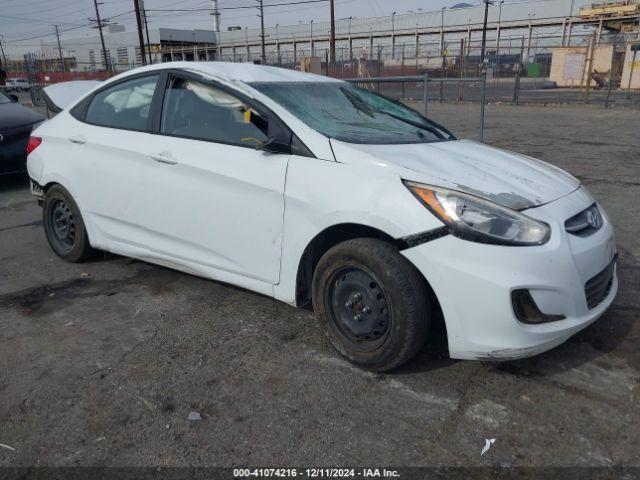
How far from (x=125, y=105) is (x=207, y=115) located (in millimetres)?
908

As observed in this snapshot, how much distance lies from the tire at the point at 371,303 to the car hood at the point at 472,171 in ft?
1.41

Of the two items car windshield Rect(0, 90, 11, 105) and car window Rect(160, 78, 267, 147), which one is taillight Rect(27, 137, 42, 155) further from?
car windshield Rect(0, 90, 11, 105)

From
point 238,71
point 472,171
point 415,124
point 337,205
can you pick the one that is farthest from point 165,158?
point 472,171

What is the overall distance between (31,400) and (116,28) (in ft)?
289

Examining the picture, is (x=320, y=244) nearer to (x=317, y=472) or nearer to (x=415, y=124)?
(x=317, y=472)

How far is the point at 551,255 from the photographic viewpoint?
2484mm

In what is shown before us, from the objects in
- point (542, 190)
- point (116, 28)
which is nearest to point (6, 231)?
point (542, 190)

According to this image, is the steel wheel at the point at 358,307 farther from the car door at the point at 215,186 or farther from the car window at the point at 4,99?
the car window at the point at 4,99

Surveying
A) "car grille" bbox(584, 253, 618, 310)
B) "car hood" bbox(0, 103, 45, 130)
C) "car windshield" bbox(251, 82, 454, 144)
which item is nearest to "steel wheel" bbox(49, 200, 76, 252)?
"car windshield" bbox(251, 82, 454, 144)

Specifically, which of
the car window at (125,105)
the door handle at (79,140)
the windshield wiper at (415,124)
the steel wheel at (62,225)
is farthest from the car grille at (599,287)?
the steel wheel at (62,225)

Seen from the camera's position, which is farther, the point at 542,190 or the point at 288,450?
the point at 542,190

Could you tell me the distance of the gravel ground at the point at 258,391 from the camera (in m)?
2.30

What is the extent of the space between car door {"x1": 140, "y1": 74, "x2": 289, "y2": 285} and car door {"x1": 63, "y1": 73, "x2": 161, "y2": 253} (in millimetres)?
159

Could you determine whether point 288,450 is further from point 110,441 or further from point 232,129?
point 232,129
